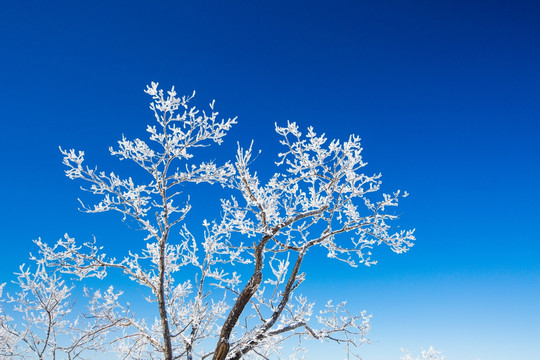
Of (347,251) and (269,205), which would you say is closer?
(269,205)

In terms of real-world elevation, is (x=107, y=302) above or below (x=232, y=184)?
below

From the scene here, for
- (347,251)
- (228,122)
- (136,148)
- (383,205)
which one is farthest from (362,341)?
(136,148)

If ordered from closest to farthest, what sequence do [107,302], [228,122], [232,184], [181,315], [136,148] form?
[136,148] → [228,122] → [232,184] → [107,302] → [181,315]

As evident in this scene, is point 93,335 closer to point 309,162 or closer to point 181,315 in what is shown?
point 181,315

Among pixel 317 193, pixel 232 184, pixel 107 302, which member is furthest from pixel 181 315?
pixel 317 193

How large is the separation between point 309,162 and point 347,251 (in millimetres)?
2115

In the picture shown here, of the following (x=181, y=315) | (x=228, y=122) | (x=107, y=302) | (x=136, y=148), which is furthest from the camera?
(x=181, y=315)

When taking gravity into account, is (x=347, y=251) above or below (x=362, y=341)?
above

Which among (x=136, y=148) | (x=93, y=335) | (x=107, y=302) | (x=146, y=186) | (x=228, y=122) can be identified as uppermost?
(x=228, y=122)

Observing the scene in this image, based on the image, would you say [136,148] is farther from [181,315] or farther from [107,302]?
[181,315]

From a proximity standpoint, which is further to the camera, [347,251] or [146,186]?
[347,251]

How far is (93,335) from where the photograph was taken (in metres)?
7.27

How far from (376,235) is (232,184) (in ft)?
10.4

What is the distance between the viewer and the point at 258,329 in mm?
7051
